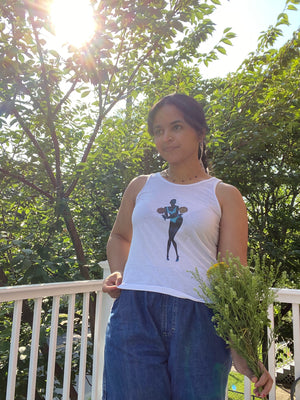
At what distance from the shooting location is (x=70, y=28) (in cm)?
200

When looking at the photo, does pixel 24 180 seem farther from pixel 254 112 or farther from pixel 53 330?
pixel 254 112

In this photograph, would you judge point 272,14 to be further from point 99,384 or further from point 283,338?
point 283,338

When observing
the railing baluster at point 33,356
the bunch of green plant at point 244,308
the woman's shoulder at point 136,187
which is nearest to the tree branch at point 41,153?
the railing baluster at point 33,356

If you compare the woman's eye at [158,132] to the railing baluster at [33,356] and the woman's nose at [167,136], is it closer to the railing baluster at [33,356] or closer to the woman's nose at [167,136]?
the woman's nose at [167,136]

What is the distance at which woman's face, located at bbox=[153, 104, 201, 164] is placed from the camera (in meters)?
1.10

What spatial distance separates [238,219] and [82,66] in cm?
167

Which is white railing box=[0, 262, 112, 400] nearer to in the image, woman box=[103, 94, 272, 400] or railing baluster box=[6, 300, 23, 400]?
railing baluster box=[6, 300, 23, 400]

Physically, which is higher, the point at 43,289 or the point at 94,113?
the point at 94,113

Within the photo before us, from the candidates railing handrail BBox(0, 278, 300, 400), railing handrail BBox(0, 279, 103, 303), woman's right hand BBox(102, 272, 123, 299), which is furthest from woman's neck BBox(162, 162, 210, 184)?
railing handrail BBox(0, 279, 103, 303)

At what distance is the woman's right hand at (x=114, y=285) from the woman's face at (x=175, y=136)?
0.43m

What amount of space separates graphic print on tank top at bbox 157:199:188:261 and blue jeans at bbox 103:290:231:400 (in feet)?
0.54

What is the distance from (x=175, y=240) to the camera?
38.5 inches

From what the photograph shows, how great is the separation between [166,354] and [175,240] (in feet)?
1.04

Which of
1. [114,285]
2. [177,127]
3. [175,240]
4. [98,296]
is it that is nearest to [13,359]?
[98,296]
